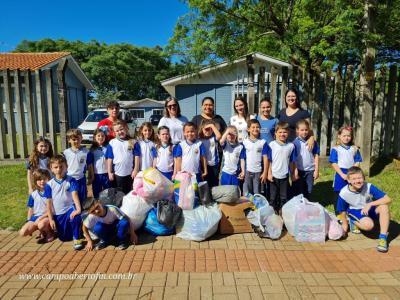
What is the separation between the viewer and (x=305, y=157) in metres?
4.93

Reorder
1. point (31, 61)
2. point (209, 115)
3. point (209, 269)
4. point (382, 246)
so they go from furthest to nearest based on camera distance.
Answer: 1. point (31, 61)
2. point (209, 115)
3. point (382, 246)
4. point (209, 269)

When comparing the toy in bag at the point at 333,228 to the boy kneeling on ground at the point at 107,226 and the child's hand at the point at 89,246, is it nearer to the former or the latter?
the boy kneeling on ground at the point at 107,226

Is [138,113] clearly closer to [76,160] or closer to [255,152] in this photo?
[76,160]

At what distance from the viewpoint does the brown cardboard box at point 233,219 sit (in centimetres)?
455

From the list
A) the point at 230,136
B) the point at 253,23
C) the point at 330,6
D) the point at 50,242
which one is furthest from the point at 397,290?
the point at 253,23

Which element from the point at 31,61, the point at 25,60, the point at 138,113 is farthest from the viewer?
the point at 138,113

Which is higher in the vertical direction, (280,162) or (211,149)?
(211,149)

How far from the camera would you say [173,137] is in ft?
17.1

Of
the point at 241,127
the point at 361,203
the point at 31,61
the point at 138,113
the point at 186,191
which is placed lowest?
the point at 361,203

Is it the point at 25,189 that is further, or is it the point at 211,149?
the point at 25,189

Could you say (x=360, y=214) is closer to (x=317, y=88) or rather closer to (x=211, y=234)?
(x=211, y=234)

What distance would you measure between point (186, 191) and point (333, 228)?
6.46 feet

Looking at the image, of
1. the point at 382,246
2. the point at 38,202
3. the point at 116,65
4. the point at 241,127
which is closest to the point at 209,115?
the point at 241,127

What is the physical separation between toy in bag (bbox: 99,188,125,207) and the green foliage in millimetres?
37834
